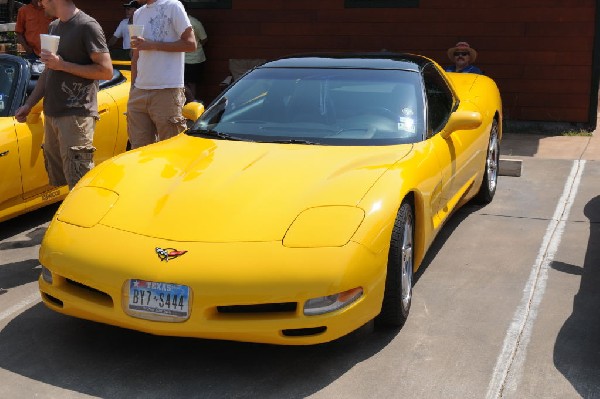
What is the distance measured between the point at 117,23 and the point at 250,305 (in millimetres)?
9449

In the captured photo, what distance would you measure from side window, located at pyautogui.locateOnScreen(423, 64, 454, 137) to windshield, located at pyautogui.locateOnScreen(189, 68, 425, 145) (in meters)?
0.10

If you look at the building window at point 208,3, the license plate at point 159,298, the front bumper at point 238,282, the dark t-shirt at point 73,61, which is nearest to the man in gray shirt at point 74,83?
the dark t-shirt at point 73,61

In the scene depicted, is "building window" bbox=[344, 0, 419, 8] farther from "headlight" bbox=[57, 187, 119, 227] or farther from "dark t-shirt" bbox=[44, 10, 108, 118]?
"headlight" bbox=[57, 187, 119, 227]

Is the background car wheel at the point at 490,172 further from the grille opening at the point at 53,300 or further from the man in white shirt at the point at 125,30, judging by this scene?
the man in white shirt at the point at 125,30

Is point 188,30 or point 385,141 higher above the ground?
point 188,30

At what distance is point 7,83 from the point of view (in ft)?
21.6

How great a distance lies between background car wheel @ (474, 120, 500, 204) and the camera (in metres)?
6.89

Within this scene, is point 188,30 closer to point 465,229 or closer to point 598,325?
point 465,229

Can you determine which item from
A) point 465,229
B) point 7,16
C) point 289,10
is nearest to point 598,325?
point 465,229

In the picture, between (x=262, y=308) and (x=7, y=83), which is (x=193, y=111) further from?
(x=262, y=308)

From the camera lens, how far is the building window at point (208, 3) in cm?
1168

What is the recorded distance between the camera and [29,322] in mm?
4609

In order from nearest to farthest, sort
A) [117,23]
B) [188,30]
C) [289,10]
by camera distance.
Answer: [188,30], [289,10], [117,23]

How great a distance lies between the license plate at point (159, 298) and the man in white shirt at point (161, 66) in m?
2.74
